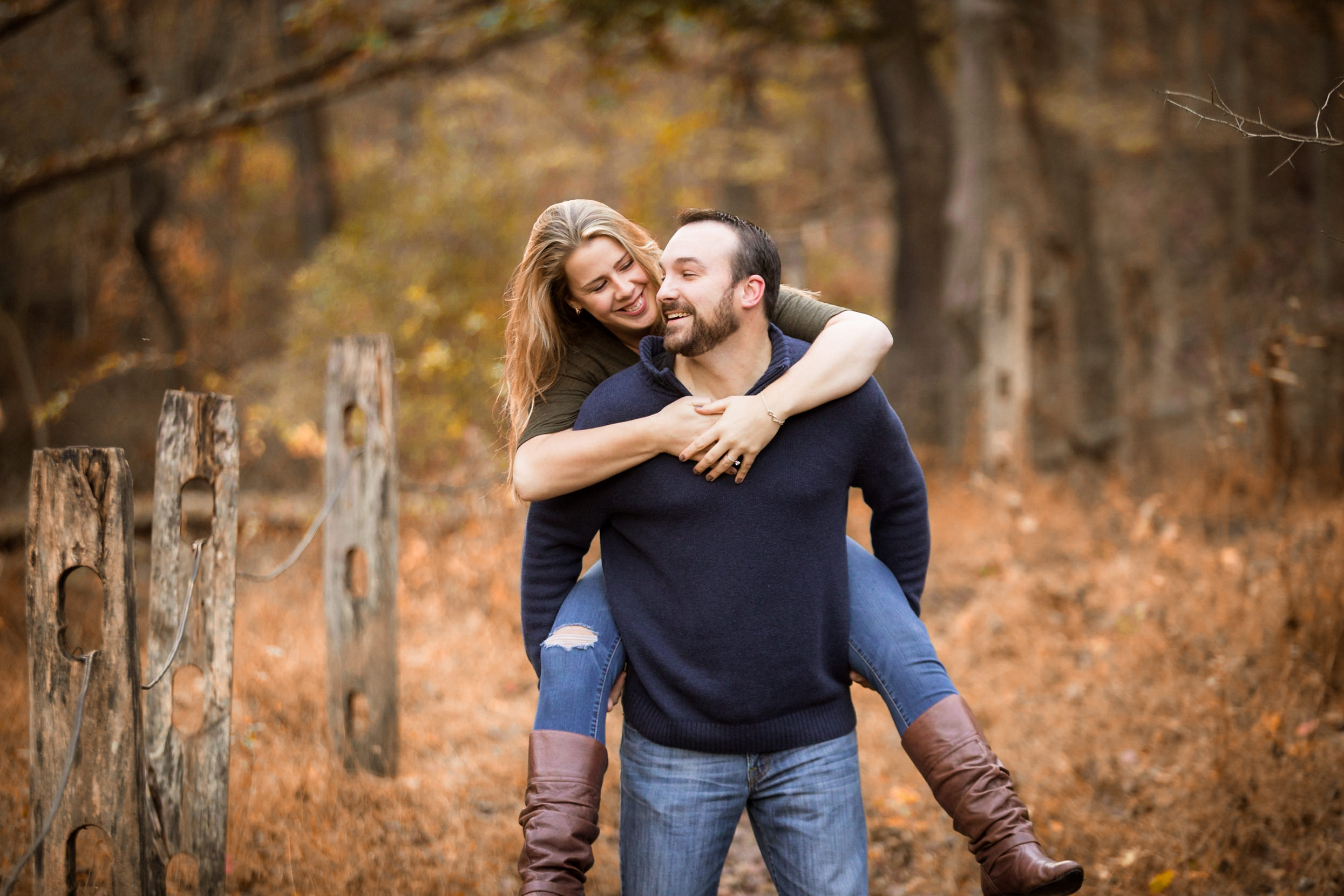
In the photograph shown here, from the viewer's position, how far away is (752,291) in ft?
8.40

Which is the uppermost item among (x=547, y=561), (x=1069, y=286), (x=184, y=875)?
(x=1069, y=286)

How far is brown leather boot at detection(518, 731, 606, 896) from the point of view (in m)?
2.26

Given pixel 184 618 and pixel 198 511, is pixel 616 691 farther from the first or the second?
pixel 198 511

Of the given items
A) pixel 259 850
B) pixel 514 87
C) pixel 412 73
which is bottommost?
pixel 259 850

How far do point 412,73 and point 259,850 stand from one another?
7046 millimetres

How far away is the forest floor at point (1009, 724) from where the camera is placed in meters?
3.63

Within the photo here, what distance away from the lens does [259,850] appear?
3695 mm

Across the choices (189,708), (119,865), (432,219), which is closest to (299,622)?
(189,708)

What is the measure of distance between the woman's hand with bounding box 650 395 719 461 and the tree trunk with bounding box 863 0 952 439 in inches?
350

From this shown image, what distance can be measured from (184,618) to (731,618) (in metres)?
1.76

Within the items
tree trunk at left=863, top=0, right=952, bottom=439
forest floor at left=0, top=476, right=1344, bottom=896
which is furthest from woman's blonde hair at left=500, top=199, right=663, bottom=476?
tree trunk at left=863, top=0, right=952, bottom=439

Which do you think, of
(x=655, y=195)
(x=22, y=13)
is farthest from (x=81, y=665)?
(x=655, y=195)

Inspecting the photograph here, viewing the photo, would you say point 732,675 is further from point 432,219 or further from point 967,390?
point 432,219

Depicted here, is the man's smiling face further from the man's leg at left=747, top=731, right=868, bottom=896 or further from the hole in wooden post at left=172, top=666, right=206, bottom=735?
the hole in wooden post at left=172, top=666, right=206, bottom=735
